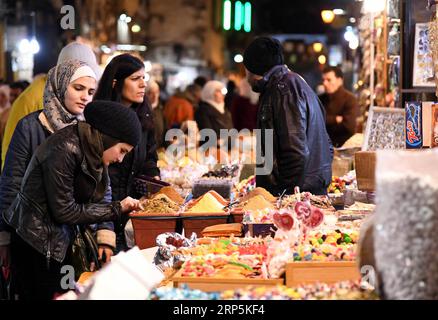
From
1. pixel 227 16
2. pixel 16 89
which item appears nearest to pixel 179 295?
pixel 16 89

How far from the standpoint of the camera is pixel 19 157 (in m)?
5.96

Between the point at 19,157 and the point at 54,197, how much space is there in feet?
2.33

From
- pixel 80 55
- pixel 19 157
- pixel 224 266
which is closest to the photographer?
pixel 224 266

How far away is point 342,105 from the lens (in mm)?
12875

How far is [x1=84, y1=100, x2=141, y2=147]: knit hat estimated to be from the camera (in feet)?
17.5

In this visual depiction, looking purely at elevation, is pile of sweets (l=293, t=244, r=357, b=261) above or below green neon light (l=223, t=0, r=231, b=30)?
below

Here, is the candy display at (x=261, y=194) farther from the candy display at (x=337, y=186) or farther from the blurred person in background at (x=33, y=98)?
the blurred person in background at (x=33, y=98)

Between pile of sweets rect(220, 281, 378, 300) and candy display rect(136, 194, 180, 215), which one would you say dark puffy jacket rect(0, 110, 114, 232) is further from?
pile of sweets rect(220, 281, 378, 300)

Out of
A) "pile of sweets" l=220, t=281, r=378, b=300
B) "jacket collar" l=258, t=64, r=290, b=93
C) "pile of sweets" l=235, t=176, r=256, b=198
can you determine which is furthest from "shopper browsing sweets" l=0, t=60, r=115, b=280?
"pile of sweets" l=220, t=281, r=378, b=300

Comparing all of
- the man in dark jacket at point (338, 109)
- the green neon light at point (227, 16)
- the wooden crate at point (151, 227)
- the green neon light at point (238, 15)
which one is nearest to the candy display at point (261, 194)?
the wooden crate at point (151, 227)

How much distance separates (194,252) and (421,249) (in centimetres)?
207

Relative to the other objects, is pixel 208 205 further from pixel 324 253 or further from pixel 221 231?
pixel 324 253

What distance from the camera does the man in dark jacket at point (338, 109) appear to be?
1263 cm
